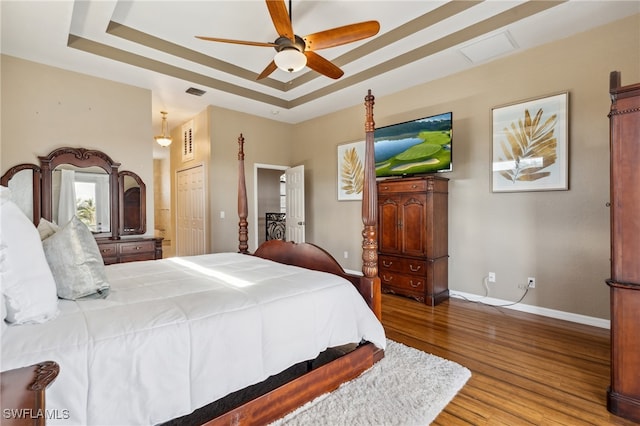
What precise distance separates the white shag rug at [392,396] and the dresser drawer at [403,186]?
6.54 feet

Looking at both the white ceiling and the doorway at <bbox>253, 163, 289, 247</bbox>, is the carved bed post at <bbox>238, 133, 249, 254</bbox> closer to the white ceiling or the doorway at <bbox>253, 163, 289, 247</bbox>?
the white ceiling

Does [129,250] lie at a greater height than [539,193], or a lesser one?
lesser

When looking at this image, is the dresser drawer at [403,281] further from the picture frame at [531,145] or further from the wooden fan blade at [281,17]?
the wooden fan blade at [281,17]

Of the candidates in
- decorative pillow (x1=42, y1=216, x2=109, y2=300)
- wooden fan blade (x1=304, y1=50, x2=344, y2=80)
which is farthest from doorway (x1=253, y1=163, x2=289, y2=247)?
decorative pillow (x1=42, y1=216, x2=109, y2=300)

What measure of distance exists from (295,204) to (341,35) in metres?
3.51

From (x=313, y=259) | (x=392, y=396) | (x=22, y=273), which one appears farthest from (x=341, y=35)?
(x=392, y=396)

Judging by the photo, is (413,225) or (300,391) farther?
(413,225)

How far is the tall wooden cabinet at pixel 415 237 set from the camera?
143 inches

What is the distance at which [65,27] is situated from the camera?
2.79 meters

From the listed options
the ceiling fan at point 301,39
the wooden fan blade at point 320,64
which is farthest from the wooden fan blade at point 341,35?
the wooden fan blade at point 320,64

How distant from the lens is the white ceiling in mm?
2713

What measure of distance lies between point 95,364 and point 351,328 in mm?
1374

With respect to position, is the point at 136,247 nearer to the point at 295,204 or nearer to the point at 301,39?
the point at 295,204

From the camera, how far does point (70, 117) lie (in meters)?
3.67
